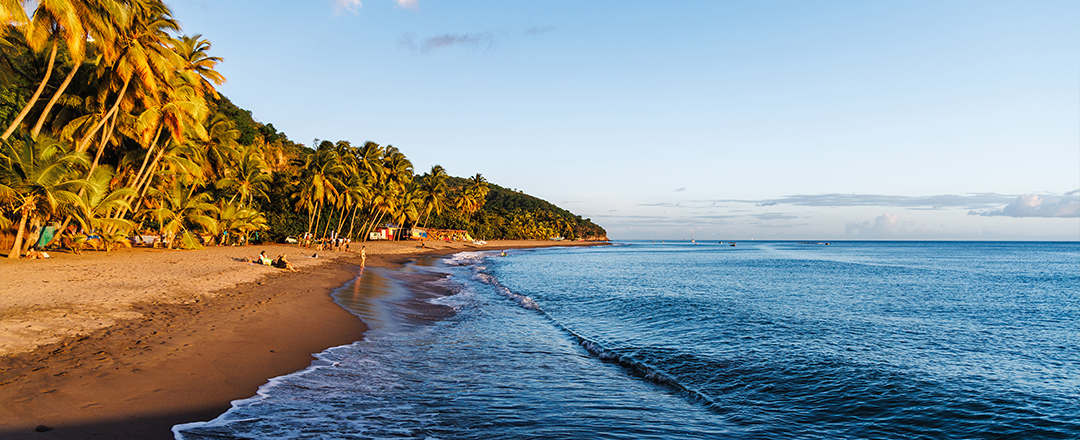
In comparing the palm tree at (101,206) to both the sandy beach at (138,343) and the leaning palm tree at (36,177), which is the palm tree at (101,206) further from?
the sandy beach at (138,343)

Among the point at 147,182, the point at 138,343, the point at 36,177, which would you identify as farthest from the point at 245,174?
the point at 138,343

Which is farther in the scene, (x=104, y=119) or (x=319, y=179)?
(x=319, y=179)

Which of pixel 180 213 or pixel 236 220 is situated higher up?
pixel 180 213

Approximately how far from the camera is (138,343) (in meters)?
8.54

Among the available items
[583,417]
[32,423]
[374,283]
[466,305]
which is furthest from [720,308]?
[32,423]

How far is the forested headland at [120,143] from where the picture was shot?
18.1 m

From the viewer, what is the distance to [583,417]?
732cm

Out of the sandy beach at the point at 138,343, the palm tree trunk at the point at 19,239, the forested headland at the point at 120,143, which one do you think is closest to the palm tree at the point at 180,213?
the forested headland at the point at 120,143

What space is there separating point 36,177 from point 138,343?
15593mm

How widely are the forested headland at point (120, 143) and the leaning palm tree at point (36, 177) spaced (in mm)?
44

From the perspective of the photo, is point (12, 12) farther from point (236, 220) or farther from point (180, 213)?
point (236, 220)

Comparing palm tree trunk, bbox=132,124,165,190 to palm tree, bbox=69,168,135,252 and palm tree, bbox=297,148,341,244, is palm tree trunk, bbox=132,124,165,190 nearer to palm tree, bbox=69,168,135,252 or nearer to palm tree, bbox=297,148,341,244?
palm tree, bbox=69,168,135,252

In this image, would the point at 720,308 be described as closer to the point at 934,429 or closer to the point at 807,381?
the point at 807,381

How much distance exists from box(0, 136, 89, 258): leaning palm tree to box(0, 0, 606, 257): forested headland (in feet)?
0.14
